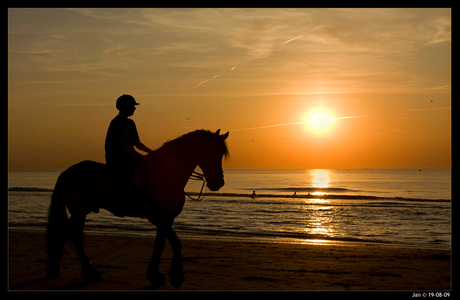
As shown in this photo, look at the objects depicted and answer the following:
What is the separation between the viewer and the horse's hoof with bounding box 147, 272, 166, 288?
6859 millimetres

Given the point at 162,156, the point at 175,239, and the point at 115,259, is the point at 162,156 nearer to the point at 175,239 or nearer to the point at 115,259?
the point at 175,239

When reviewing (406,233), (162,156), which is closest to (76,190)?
(162,156)

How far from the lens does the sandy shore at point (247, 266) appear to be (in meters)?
7.41

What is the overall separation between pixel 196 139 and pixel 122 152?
1210 millimetres

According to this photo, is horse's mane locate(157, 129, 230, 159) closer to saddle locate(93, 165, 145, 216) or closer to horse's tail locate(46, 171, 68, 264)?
saddle locate(93, 165, 145, 216)

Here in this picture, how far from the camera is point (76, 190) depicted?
23.6ft

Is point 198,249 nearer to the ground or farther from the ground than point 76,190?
nearer to the ground

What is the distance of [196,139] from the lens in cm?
681

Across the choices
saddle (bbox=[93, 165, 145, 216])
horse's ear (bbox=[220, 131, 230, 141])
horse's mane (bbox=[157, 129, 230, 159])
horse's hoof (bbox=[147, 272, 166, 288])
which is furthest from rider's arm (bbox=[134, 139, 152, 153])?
horse's hoof (bbox=[147, 272, 166, 288])

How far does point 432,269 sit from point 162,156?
24.1 feet

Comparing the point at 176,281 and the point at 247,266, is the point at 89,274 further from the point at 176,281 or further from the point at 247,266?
the point at 247,266

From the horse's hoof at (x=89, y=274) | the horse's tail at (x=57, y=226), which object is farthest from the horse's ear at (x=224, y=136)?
the horse's hoof at (x=89, y=274)

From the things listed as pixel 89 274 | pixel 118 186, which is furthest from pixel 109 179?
pixel 89 274

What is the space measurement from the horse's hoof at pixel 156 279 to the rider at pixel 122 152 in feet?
3.91
